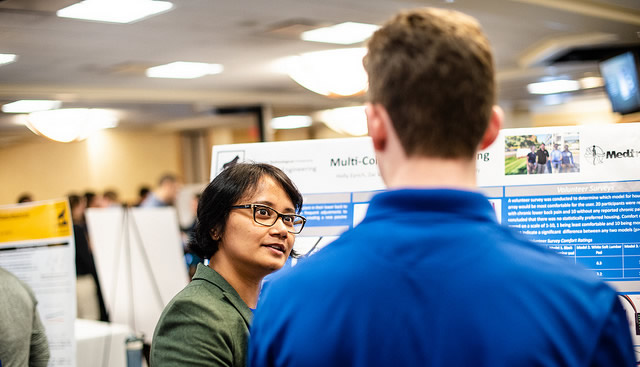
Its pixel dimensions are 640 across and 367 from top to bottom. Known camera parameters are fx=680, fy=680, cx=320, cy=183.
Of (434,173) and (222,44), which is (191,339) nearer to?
(434,173)

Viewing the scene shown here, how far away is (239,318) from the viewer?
157 cm

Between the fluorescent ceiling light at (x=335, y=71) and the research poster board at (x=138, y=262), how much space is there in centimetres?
351

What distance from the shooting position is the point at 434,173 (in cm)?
86

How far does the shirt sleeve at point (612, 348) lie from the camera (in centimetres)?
80

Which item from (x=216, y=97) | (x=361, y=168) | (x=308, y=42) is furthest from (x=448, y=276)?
(x=216, y=97)

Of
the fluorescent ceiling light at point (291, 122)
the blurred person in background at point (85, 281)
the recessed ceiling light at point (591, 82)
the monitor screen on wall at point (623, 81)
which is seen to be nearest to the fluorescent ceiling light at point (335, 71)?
the monitor screen on wall at point (623, 81)

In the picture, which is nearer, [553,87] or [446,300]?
[446,300]

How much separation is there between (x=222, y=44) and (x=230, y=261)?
220 inches

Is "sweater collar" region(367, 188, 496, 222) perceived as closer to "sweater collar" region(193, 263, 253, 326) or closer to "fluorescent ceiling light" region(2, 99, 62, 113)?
"sweater collar" region(193, 263, 253, 326)

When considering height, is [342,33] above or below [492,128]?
above

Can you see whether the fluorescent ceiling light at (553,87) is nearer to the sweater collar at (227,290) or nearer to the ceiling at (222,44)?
the ceiling at (222,44)

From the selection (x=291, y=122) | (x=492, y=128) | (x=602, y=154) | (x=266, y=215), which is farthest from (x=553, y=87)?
(x=492, y=128)

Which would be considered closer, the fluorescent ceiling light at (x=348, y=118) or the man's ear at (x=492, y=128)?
the man's ear at (x=492, y=128)

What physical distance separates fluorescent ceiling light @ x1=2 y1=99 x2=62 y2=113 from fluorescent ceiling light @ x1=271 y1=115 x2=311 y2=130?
476 centimetres
